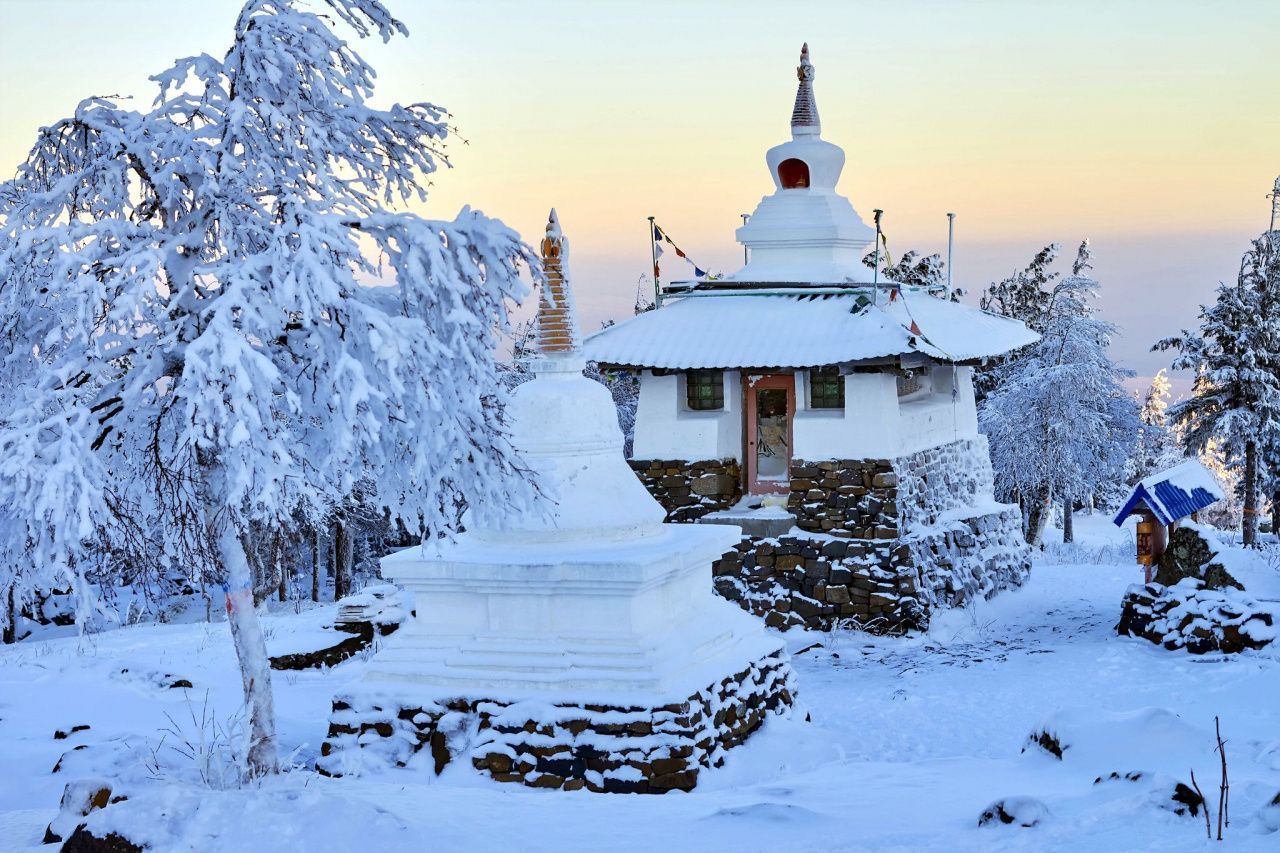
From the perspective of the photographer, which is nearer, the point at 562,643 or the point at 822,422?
the point at 562,643

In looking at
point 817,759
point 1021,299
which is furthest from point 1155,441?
point 817,759

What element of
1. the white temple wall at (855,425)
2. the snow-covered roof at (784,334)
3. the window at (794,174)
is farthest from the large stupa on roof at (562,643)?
the window at (794,174)

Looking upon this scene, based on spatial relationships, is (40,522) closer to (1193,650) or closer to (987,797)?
(987,797)

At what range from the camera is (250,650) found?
25.7ft

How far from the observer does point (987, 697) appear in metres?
12.9

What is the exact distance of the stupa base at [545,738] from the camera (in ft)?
30.3

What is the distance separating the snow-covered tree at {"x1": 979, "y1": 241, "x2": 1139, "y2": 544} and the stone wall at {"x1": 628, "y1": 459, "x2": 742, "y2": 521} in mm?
15707

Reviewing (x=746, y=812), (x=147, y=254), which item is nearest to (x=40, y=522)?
(x=147, y=254)

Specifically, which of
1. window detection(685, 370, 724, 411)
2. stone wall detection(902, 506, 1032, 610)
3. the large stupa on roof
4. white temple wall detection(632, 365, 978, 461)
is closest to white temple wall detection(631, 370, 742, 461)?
white temple wall detection(632, 365, 978, 461)

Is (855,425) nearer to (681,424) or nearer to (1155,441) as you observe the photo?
(681,424)

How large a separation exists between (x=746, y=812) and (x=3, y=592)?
435 centimetres

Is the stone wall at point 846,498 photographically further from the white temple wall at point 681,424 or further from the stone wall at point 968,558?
the white temple wall at point 681,424

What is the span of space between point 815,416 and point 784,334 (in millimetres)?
1219

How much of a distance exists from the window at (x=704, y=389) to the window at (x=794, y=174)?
12.0ft
